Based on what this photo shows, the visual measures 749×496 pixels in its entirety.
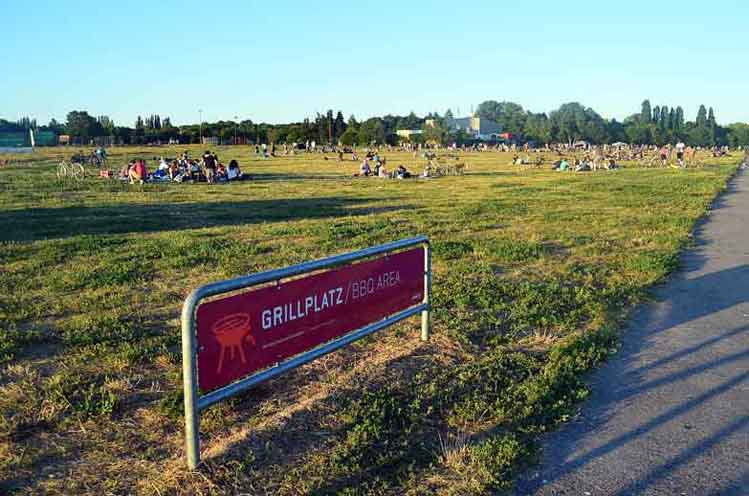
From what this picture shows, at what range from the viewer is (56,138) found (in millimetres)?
96500

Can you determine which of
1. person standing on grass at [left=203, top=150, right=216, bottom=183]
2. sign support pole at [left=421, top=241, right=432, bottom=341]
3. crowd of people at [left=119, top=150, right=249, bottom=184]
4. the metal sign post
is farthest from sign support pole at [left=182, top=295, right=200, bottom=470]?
person standing on grass at [left=203, top=150, right=216, bottom=183]

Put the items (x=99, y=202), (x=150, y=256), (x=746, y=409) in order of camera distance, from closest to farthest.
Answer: (x=746, y=409), (x=150, y=256), (x=99, y=202)

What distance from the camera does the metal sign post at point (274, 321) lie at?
3.39 meters

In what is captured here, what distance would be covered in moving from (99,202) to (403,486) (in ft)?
56.8

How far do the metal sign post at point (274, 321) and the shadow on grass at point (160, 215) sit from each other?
8948 millimetres

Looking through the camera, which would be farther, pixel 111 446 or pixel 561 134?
pixel 561 134

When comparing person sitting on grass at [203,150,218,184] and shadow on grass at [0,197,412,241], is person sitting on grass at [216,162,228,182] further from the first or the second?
shadow on grass at [0,197,412,241]

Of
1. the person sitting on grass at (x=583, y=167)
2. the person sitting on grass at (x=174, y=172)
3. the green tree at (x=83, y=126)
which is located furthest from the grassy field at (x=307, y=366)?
the green tree at (x=83, y=126)

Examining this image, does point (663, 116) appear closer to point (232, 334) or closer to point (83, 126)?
point (83, 126)

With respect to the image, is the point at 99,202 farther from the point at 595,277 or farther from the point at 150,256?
the point at 595,277

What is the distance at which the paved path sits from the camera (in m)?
3.42

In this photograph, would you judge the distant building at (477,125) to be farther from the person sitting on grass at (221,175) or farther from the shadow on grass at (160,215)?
→ the shadow on grass at (160,215)

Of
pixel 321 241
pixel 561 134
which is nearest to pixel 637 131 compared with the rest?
pixel 561 134

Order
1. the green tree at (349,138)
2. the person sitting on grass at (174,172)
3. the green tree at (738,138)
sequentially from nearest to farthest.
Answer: the person sitting on grass at (174,172) < the green tree at (349,138) < the green tree at (738,138)
